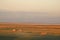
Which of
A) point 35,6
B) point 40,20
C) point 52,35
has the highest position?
point 35,6

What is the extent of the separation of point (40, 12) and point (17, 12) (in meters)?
0.19

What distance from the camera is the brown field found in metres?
0.81

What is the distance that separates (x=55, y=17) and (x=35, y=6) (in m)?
0.19

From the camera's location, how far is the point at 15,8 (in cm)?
98

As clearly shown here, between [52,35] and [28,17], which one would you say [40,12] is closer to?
[28,17]

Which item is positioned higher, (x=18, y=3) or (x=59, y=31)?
(x=18, y=3)

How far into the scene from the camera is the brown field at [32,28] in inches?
31.8

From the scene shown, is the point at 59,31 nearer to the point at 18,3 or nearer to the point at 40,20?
the point at 40,20

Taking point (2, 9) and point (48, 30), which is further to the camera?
point (2, 9)

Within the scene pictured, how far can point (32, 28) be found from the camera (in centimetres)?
82

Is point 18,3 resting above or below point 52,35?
above

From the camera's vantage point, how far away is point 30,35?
2.69 ft

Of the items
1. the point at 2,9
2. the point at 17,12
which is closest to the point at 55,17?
the point at 17,12

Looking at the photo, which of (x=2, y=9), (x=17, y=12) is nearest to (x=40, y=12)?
(x=17, y=12)
